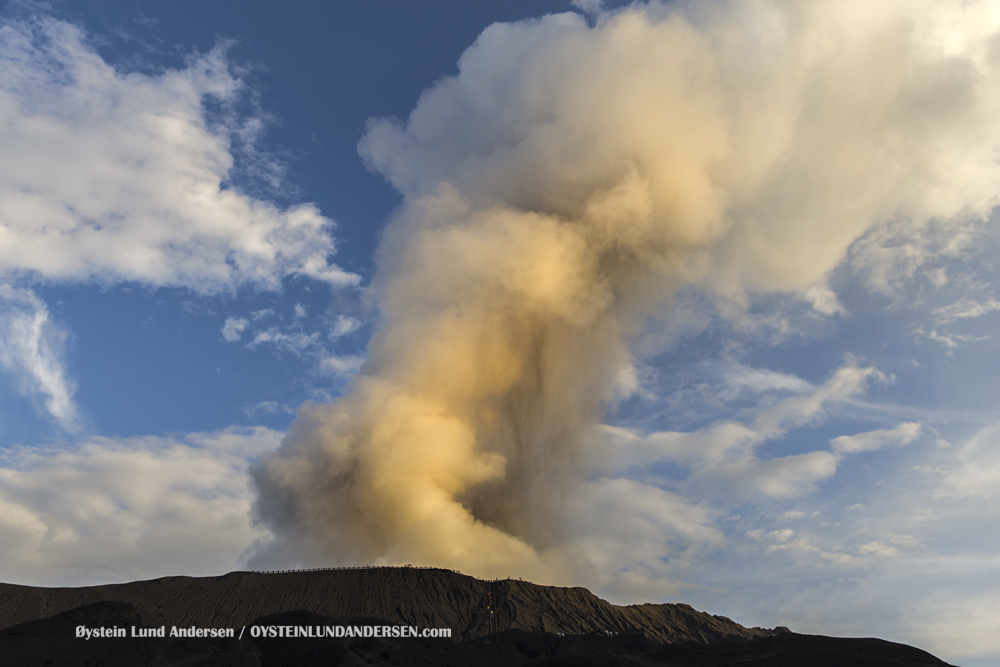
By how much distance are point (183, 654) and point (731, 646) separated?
131 m

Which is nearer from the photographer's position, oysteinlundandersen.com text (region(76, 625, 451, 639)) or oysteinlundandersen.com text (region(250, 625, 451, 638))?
oysteinlundandersen.com text (region(76, 625, 451, 639))

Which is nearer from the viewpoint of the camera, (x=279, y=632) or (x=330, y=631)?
(x=330, y=631)

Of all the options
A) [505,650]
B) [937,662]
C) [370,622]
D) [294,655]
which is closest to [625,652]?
[505,650]

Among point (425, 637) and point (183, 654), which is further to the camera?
point (425, 637)

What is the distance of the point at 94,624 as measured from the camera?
115438 mm

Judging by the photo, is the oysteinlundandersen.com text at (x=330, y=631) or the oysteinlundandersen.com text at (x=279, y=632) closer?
the oysteinlundandersen.com text at (x=279, y=632)

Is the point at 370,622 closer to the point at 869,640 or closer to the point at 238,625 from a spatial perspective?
the point at 238,625

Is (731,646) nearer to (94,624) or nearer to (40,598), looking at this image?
(94,624)

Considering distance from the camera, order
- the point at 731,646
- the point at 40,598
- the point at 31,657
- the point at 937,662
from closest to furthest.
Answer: the point at 31,657, the point at 937,662, the point at 731,646, the point at 40,598

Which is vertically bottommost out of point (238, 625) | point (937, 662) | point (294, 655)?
point (937, 662)

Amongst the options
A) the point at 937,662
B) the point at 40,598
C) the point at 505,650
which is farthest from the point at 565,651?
the point at 40,598

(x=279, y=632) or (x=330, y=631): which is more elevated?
(x=279, y=632)

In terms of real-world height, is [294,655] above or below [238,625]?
below

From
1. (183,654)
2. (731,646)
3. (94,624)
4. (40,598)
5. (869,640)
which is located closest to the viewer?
(183,654)
